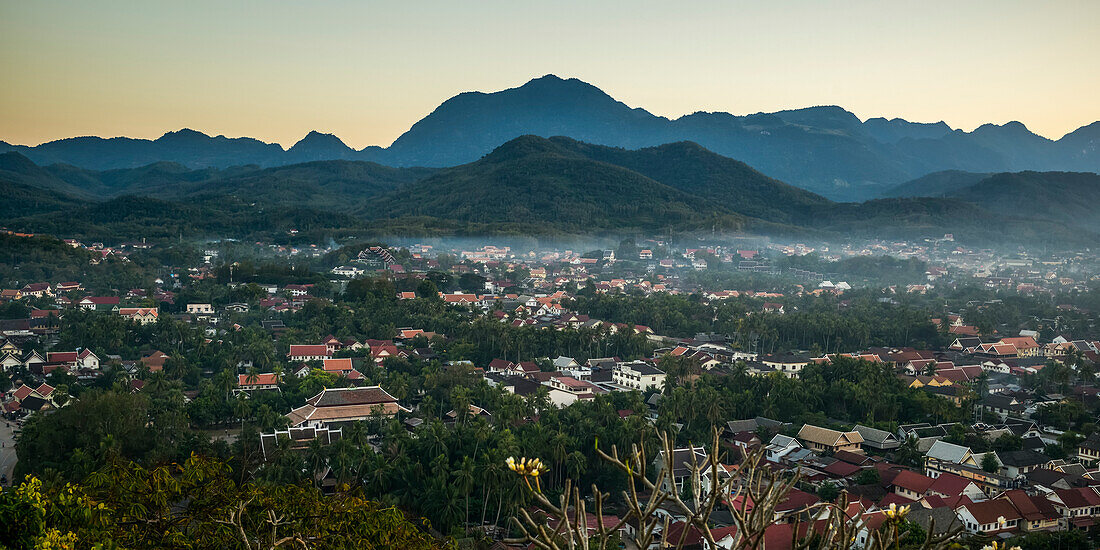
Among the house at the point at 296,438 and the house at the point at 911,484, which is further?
the house at the point at 296,438

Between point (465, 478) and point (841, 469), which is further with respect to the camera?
point (841, 469)

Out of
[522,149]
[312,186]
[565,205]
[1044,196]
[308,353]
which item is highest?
[522,149]

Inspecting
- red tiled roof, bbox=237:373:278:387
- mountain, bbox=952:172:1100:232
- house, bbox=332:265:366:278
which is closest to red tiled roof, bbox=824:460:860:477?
red tiled roof, bbox=237:373:278:387

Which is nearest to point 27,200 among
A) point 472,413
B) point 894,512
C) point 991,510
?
point 472,413

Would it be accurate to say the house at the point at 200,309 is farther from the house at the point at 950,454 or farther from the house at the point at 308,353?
the house at the point at 950,454

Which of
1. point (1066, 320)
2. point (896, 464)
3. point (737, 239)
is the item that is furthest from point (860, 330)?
point (737, 239)

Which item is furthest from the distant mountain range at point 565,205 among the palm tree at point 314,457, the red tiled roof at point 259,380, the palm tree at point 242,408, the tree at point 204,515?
the tree at point 204,515

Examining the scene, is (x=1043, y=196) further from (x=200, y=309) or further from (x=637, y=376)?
(x=200, y=309)
